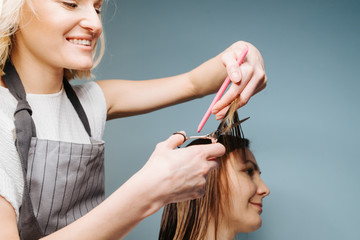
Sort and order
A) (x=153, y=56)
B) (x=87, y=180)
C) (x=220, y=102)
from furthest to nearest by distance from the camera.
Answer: (x=153, y=56)
(x=87, y=180)
(x=220, y=102)

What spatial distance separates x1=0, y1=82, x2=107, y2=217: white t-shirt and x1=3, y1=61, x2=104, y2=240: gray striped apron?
0.02 m

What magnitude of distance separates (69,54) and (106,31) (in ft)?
3.25

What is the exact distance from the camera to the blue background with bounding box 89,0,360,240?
1795 millimetres

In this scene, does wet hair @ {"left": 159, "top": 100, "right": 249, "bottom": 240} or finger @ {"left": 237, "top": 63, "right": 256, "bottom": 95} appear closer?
finger @ {"left": 237, "top": 63, "right": 256, "bottom": 95}

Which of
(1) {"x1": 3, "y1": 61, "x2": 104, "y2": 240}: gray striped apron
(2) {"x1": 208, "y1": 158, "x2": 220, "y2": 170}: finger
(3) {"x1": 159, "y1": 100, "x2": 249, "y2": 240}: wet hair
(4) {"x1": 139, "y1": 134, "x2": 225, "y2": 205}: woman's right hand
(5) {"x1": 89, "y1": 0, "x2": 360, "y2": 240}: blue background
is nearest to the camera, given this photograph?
(4) {"x1": 139, "y1": 134, "x2": 225, "y2": 205}: woman's right hand

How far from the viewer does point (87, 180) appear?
4.11 feet

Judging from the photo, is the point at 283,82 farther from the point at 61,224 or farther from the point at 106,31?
the point at 61,224

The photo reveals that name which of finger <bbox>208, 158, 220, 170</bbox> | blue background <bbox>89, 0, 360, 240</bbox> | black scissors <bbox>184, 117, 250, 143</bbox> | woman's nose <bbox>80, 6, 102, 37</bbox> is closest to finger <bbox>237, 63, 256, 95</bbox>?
black scissors <bbox>184, 117, 250, 143</bbox>

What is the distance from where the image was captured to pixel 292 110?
1.85 m

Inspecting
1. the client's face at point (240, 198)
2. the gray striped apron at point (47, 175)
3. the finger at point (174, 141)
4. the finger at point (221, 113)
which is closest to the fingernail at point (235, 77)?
the finger at point (221, 113)

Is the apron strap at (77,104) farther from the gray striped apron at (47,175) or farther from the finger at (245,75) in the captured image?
the finger at (245,75)

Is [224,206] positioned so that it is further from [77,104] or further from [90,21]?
[90,21]

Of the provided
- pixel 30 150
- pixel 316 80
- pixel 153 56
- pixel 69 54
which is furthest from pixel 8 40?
pixel 316 80

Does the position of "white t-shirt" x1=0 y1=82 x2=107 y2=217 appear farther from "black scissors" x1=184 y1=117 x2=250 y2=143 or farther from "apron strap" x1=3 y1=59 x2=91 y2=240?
"black scissors" x1=184 y1=117 x2=250 y2=143
